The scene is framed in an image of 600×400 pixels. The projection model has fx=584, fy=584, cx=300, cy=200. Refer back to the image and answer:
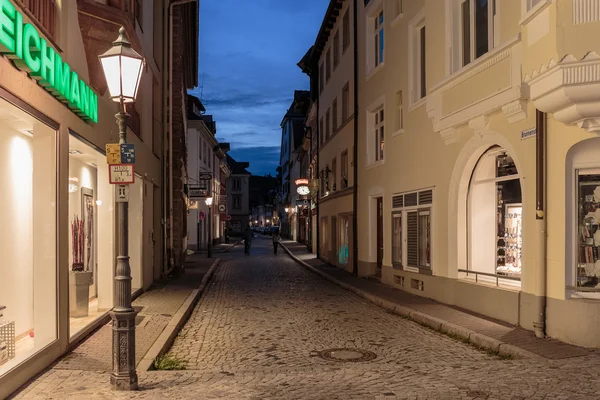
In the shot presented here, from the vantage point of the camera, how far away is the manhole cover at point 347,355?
8.52 metres

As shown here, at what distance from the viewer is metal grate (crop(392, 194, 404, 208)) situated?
16.1 meters

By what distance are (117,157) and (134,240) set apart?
340 inches

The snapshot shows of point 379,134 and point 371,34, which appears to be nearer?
point 379,134

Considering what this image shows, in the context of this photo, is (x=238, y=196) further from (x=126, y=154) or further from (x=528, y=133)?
(x=126, y=154)

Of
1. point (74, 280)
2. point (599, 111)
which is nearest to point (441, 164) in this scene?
point (599, 111)

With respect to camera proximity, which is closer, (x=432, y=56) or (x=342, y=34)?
(x=432, y=56)

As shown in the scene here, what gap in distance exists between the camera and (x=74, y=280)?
10375 mm

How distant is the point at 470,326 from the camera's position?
1005 centimetres

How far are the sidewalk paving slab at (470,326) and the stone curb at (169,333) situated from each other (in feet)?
14.7

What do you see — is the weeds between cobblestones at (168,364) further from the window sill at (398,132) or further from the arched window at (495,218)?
the window sill at (398,132)

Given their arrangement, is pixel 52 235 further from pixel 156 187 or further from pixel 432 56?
pixel 156 187

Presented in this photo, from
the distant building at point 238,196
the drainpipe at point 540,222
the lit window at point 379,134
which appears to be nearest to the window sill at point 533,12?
the drainpipe at point 540,222

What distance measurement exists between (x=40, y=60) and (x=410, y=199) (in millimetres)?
10697

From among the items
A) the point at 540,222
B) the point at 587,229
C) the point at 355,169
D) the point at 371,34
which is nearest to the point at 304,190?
the point at 355,169
